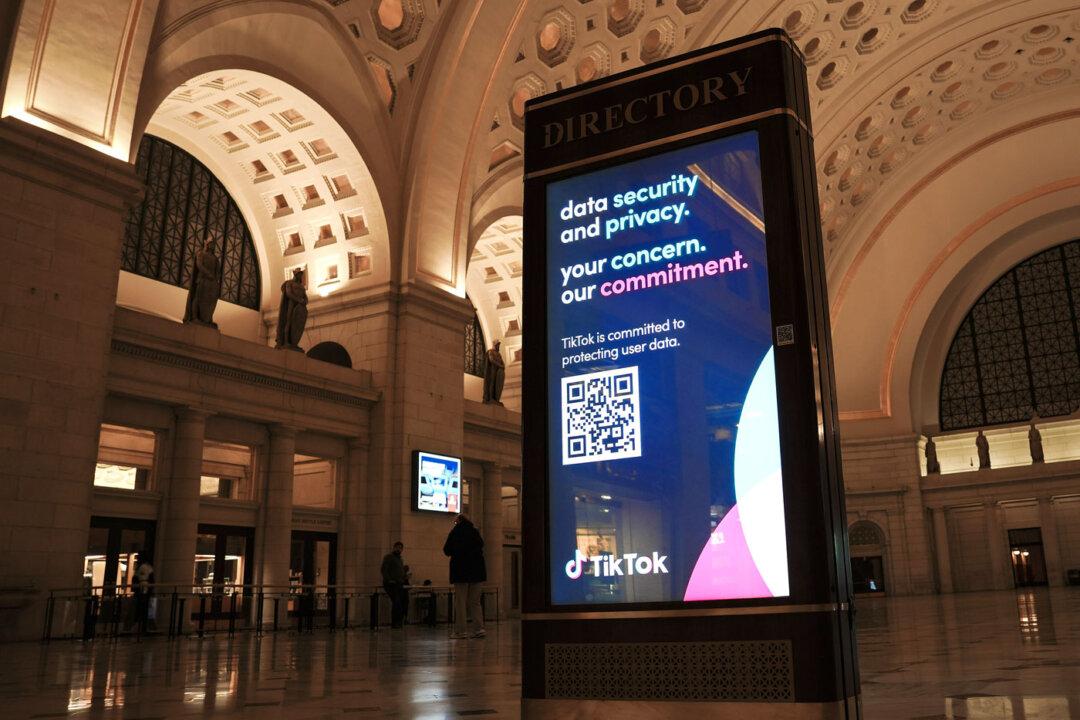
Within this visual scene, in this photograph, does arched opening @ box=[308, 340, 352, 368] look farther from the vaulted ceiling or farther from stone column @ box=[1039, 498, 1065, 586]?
stone column @ box=[1039, 498, 1065, 586]

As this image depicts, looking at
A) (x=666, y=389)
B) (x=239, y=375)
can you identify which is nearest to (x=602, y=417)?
(x=666, y=389)

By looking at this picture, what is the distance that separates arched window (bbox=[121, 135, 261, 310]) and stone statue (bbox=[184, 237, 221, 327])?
2453mm

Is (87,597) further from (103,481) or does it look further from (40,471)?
(103,481)

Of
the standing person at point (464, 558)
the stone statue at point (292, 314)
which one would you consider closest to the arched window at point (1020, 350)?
the stone statue at point (292, 314)

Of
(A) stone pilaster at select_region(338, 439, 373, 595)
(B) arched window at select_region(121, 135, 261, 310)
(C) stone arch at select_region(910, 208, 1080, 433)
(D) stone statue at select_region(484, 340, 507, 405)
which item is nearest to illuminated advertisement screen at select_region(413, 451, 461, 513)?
(A) stone pilaster at select_region(338, 439, 373, 595)

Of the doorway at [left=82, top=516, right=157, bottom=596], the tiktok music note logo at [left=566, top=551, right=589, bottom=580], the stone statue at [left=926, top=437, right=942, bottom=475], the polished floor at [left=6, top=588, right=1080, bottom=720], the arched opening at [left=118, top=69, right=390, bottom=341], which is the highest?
the arched opening at [left=118, top=69, right=390, bottom=341]

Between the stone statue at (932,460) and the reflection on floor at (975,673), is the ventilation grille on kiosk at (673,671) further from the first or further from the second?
the stone statue at (932,460)

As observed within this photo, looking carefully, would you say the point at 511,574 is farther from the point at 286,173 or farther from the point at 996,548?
the point at 996,548

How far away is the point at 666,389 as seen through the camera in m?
3.83

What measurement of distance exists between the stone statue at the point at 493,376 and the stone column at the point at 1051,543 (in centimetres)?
2040

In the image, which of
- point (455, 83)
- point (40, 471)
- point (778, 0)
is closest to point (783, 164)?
point (40, 471)

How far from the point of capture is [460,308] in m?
20.4

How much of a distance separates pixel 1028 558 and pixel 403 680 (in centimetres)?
3269

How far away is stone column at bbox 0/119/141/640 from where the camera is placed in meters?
11.7
